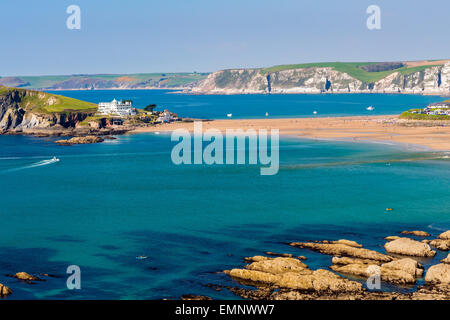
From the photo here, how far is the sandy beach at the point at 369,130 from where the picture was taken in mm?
146500

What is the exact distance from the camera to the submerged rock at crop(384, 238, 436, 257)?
54.0m

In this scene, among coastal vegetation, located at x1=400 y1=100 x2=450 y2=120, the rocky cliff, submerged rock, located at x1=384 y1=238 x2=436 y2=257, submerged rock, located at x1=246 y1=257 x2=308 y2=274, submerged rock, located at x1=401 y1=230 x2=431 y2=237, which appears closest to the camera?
submerged rock, located at x1=246 y1=257 x2=308 y2=274

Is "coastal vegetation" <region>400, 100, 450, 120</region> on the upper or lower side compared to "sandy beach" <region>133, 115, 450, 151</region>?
upper

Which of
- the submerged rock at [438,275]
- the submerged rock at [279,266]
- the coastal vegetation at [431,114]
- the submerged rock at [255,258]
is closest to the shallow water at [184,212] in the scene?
the submerged rock at [255,258]

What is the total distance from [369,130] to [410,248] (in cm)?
12138

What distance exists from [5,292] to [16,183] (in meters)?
55.5

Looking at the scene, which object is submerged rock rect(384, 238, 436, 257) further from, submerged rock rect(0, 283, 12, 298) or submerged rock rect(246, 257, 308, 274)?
submerged rock rect(0, 283, 12, 298)

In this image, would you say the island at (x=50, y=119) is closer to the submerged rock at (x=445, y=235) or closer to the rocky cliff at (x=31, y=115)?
the rocky cliff at (x=31, y=115)

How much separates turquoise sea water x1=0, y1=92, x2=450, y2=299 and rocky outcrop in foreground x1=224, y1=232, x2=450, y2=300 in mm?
1850

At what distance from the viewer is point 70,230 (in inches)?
2596

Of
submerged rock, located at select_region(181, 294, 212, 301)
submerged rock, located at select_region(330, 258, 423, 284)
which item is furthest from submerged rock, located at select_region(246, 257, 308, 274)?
submerged rock, located at select_region(181, 294, 212, 301)

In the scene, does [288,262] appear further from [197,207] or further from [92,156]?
[92,156]

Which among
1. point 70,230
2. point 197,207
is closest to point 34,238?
point 70,230

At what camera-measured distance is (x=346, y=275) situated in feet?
159
